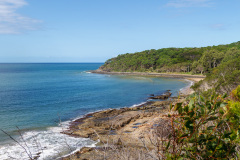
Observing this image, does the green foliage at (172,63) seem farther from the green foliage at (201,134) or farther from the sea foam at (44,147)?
the green foliage at (201,134)


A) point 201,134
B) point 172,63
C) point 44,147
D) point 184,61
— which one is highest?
point 184,61

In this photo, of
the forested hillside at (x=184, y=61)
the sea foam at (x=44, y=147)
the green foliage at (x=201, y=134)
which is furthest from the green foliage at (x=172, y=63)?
the green foliage at (x=201, y=134)

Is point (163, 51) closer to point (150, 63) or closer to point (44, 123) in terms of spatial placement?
point (150, 63)

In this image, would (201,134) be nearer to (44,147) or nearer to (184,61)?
(44,147)

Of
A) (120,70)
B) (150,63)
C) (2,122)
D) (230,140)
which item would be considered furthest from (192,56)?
(230,140)

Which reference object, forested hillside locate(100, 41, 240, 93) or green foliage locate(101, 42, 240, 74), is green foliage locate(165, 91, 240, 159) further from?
green foliage locate(101, 42, 240, 74)

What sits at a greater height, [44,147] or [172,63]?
[172,63]

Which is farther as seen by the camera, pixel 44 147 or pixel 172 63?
pixel 172 63

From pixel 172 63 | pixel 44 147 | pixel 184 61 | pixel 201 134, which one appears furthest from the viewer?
pixel 172 63

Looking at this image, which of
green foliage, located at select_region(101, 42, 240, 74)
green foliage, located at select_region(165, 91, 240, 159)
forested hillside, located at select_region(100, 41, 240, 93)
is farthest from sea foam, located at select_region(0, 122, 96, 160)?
green foliage, located at select_region(101, 42, 240, 74)

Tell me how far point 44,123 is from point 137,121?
1232 cm

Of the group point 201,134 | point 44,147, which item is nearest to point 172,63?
point 44,147

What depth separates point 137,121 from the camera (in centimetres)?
2659

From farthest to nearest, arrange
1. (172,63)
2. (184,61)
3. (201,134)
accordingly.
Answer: (172,63)
(184,61)
(201,134)
